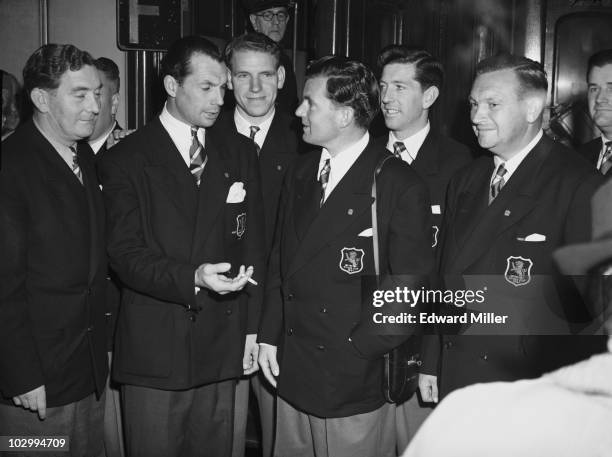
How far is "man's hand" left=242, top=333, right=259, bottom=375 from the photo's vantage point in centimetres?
247

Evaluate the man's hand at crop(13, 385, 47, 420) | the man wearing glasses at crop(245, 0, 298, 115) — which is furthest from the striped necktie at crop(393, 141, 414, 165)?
the man's hand at crop(13, 385, 47, 420)

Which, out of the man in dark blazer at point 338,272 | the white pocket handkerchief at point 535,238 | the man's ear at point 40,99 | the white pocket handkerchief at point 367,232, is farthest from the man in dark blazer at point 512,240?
the man's ear at point 40,99

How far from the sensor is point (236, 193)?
7.95 ft

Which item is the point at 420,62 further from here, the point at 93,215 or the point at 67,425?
the point at 67,425

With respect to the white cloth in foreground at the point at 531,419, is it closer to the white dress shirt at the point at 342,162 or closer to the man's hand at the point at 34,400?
the white dress shirt at the point at 342,162

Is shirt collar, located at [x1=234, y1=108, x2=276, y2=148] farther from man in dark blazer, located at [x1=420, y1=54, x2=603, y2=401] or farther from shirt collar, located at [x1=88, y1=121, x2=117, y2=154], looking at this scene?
man in dark blazer, located at [x1=420, y1=54, x2=603, y2=401]

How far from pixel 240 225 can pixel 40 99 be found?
0.76 m

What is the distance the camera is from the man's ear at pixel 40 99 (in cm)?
223

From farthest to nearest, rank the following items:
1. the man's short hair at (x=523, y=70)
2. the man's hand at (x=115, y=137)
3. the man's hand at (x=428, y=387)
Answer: the man's hand at (x=115, y=137), the man's hand at (x=428, y=387), the man's short hair at (x=523, y=70)

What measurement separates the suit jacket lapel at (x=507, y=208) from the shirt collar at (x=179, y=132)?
96cm

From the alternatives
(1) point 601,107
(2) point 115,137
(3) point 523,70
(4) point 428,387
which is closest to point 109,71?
(2) point 115,137

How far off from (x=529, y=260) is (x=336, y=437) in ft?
2.67

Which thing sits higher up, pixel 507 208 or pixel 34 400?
pixel 507 208

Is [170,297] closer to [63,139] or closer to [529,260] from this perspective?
[63,139]
